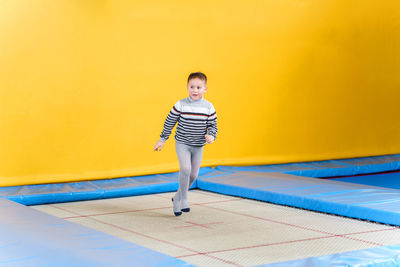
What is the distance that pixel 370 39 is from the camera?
25.1 ft

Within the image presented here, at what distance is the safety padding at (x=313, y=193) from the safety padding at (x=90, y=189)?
1.48 ft

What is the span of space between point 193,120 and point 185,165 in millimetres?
344

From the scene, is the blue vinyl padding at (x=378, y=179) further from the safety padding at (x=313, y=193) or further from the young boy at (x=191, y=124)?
the young boy at (x=191, y=124)

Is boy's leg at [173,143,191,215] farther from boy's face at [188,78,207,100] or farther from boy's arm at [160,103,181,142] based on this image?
boy's face at [188,78,207,100]

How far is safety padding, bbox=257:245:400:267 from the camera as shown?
9.11ft

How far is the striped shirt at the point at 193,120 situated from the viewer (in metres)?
4.30

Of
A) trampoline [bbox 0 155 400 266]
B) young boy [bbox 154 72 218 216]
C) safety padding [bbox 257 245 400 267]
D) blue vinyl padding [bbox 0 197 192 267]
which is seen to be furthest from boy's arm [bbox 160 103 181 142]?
safety padding [bbox 257 245 400 267]

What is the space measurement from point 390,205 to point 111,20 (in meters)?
3.19

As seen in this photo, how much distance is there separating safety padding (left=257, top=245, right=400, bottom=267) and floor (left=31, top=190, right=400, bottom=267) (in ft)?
1.08

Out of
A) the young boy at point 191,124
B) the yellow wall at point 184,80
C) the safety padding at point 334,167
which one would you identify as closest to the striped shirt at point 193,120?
the young boy at point 191,124

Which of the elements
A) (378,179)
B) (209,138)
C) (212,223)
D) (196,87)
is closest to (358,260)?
(212,223)

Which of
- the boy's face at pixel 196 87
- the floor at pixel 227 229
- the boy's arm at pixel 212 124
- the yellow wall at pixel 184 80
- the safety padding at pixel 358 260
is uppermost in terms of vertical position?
the yellow wall at pixel 184 80

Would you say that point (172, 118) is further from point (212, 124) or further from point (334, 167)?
point (334, 167)

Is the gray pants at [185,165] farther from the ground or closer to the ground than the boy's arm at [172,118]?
closer to the ground
